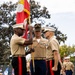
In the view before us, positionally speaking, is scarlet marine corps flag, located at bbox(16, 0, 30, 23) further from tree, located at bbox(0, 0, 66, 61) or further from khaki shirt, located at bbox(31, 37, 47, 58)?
tree, located at bbox(0, 0, 66, 61)

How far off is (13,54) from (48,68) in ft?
4.26

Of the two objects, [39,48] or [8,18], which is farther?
[8,18]

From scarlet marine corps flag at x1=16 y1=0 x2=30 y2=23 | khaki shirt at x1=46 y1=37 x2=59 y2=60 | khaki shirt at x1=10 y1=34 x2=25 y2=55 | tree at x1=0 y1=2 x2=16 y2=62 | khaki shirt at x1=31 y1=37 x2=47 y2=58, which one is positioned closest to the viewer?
khaki shirt at x1=10 y1=34 x2=25 y2=55

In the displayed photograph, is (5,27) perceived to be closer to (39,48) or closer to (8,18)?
(8,18)

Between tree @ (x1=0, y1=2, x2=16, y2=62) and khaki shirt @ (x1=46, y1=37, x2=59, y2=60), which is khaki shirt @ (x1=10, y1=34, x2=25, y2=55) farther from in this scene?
tree @ (x1=0, y1=2, x2=16, y2=62)

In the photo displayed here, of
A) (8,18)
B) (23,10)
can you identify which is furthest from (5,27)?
(23,10)

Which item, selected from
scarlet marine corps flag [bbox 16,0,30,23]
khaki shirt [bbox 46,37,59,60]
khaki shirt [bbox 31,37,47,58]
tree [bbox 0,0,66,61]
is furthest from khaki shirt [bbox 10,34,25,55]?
tree [bbox 0,0,66,61]

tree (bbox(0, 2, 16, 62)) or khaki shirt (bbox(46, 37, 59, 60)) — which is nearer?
khaki shirt (bbox(46, 37, 59, 60))

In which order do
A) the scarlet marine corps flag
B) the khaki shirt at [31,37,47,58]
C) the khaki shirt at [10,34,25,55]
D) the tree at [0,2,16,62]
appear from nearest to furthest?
the khaki shirt at [10,34,25,55], the khaki shirt at [31,37,47,58], the scarlet marine corps flag, the tree at [0,2,16,62]

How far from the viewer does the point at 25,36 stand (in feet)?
33.7

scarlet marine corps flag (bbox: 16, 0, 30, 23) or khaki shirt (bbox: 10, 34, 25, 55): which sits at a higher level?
scarlet marine corps flag (bbox: 16, 0, 30, 23)

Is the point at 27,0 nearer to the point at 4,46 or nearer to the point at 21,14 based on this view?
the point at 21,14

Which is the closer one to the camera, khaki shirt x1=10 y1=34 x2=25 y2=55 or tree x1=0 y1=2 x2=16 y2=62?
khaki shirt x1=10 y1=34 x2=25 y2=55

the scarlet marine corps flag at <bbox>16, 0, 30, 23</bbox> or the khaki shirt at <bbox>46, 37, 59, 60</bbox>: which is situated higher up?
the scarlet marine corps flag at <bbox>16, 0, 30, 23</bbox>
